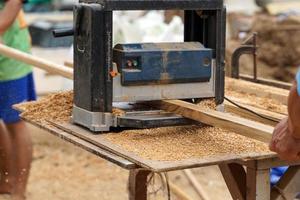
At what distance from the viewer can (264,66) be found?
25.5 ft

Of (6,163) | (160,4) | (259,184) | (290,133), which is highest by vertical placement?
(160,4)

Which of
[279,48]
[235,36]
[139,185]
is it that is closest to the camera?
[139,185]

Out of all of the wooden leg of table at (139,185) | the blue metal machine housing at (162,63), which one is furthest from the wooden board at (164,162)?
the wooden leg of table at (139,185)

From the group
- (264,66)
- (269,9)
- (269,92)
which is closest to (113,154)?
(269,92)

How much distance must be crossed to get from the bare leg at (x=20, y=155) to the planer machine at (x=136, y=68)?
192cm

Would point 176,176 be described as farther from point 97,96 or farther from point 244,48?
point 97,96

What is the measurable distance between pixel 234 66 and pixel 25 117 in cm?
146

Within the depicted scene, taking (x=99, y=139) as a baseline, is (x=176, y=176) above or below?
below

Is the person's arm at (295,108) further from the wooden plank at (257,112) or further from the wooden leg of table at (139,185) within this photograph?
the wooden leg of table at (139,185)

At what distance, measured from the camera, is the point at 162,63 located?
3.23m

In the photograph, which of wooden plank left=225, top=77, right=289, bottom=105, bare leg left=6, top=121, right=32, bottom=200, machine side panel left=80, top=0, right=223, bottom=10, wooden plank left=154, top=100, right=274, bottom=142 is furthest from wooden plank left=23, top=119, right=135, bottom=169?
bare leg left=6, top=121, right=32, bottom=200

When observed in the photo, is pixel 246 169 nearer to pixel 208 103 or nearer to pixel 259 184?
pixel 259 184

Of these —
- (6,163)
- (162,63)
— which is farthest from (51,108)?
(6,163)

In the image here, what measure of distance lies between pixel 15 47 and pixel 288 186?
8.65ft
